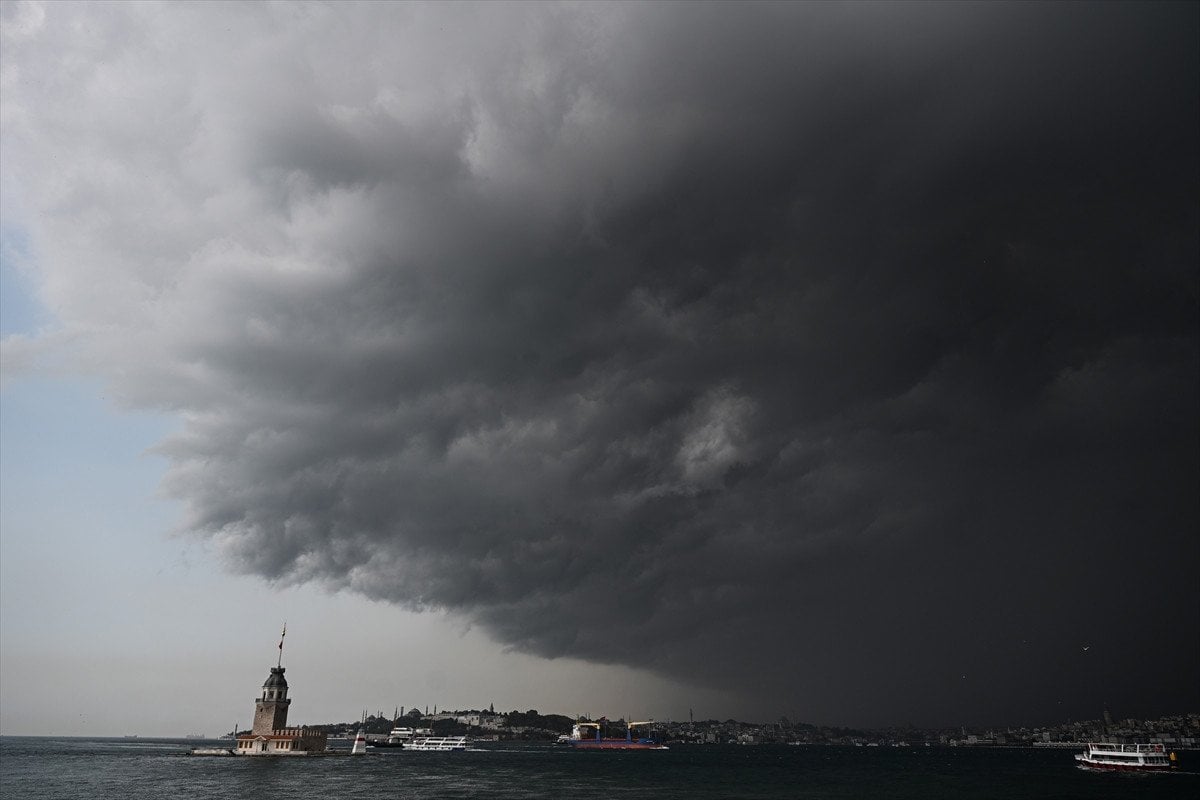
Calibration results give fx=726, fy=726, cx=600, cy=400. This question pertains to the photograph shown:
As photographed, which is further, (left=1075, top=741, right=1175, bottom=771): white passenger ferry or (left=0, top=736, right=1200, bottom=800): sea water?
(left=1075, top=741, right=1175, bottom=771): white passenger ferry

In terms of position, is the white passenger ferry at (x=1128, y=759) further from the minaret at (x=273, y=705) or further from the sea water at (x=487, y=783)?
the minaret at (x=273, y=705)

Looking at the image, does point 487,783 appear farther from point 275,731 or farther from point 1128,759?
point 1128,759

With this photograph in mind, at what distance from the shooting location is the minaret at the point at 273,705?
13800 centimetres

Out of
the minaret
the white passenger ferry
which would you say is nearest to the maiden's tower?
the minaret

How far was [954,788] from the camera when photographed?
121 m

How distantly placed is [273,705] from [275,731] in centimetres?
692

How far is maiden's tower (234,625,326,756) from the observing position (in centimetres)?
13885

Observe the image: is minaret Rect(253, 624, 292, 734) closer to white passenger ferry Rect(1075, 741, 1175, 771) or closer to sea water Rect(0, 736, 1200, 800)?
sea water Rect(0, 736, 1200, 800)

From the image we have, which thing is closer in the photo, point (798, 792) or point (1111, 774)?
point (798, 792)

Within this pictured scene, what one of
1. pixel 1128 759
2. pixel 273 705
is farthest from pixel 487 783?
pixel 1128 759

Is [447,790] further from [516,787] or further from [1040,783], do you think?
[1040,783]

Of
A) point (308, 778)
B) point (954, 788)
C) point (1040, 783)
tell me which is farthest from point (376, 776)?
point (1040, 783)

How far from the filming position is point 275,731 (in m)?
143

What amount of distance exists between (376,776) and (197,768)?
42677mm
